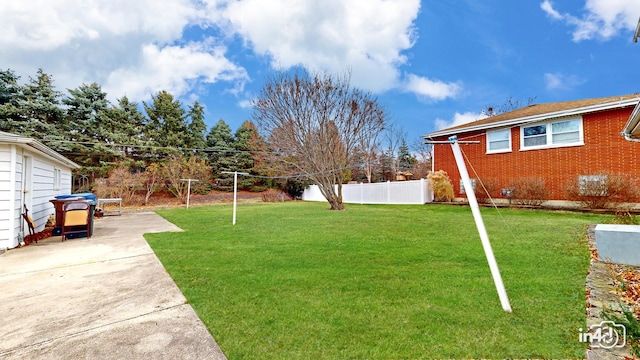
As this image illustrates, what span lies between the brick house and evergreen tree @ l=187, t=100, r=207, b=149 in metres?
25.0

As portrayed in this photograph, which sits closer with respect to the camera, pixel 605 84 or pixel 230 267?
pixel 230 267

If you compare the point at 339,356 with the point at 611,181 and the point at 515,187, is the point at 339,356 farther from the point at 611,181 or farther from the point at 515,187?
the point at 515,187

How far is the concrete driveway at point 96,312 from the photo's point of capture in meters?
2.28

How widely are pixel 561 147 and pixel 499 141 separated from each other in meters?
2.31

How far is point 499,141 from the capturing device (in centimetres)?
1346

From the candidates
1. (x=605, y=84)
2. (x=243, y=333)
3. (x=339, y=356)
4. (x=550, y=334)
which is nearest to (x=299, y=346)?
(x=339, y=356)

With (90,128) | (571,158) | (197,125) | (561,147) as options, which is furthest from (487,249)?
(197,125)

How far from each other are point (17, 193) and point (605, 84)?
→ 68.4 ft

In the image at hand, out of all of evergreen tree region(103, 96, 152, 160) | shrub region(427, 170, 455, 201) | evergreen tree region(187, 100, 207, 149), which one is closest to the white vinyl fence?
shrub region(427, 170, 455, 201)

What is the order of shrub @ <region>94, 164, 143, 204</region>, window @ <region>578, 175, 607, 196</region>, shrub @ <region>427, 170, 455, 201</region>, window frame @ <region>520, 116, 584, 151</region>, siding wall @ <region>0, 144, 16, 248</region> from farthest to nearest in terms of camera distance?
shrub @ <region>94, 164, 143, 204</region> → shrub @ <region>427, 170, 455, 201</region> → window frame @ <region>520, 116, 584, 151</region> → window @ <region>578, 175, 607, 196</region> → siding wall @ <region>0, 144, 16, 248</region>

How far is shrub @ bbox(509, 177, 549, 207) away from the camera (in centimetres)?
1098

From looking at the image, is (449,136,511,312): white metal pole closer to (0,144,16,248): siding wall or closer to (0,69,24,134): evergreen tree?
(0,144,16,248): siding wall

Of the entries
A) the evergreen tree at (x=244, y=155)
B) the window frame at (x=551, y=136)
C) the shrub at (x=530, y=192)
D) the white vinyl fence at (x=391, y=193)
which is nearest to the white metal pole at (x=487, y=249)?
the shrub at (x=530, y=192)

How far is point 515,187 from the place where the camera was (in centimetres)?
1159
